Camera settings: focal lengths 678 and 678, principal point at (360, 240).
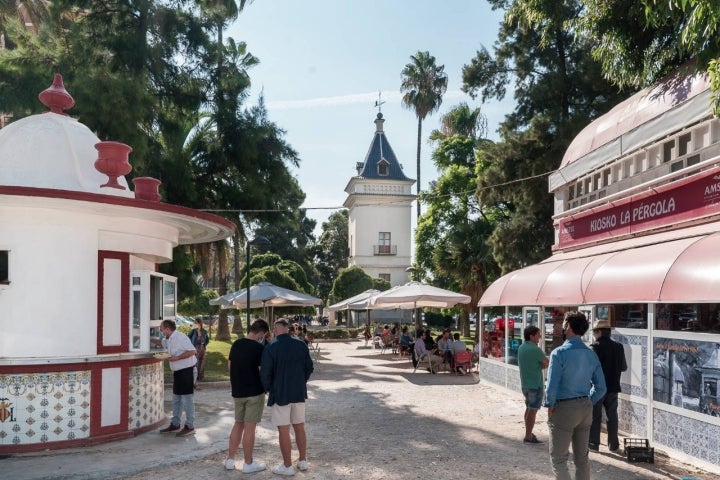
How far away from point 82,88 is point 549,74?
1534 centimetres

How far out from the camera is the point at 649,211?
Result: 1062 cm

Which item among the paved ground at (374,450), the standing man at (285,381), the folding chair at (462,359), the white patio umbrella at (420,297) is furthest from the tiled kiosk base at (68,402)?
the white patio umbrella at (420,297)

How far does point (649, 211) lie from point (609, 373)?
3.19m

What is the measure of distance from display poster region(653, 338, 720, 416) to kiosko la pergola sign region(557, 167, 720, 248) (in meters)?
1.81

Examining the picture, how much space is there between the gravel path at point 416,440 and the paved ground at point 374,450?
1 centimetres

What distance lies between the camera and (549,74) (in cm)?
2375

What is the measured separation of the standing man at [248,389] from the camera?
7.68 meters

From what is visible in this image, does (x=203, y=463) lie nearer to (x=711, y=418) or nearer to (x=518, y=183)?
(x=711, y=418)

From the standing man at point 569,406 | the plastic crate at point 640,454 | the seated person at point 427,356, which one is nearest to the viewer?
the standing man at point 569,406

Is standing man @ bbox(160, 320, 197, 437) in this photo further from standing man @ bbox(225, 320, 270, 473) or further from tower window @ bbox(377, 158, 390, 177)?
tower window @ bbox(377, 158, 390, 177)

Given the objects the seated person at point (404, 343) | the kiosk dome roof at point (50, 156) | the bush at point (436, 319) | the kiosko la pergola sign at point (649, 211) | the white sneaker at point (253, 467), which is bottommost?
the bush at point (436, 319)

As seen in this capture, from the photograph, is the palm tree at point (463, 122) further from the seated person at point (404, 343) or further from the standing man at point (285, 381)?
the standing man at point (285, 381)

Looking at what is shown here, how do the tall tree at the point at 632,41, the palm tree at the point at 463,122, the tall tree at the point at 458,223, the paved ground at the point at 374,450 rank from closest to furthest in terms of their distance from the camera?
the paved ground at the point at 374,450 < the tall tree at the point at 632,41 < the tall tree at the point at 458,223 < the palm tree at the point at 463,122

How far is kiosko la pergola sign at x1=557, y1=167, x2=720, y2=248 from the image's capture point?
900 centimetres
